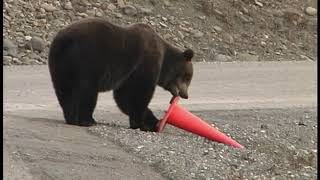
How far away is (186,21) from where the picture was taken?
24312 mm

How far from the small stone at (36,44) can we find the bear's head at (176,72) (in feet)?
32.7

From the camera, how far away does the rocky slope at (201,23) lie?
71.2 ft

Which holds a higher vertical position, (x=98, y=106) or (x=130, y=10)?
(x=98, y=106)

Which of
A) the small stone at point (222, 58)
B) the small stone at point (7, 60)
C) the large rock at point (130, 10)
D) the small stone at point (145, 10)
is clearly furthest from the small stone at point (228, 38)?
the small stone at point (7, 60)

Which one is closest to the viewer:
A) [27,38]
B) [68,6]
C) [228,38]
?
[27,38]

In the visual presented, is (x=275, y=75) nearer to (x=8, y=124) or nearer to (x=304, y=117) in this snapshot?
(x=304, y=117)

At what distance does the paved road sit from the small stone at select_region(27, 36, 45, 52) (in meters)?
1.77

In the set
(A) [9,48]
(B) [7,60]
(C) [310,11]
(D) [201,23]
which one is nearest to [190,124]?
(B) [7,60]

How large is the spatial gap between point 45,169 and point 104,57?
9.30 ft

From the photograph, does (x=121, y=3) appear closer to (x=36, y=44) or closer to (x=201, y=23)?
(x=201, y=23)

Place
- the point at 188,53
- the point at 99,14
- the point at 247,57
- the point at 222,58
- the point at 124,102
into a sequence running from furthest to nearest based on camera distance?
the point at 99,14 → the point at 247,57 → the point at 222,58 → the point at 188,53 → the point at 124,102

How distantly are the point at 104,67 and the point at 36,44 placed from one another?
11.0 meters

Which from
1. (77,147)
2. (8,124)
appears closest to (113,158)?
(77,147)

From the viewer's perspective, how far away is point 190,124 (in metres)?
9.33
